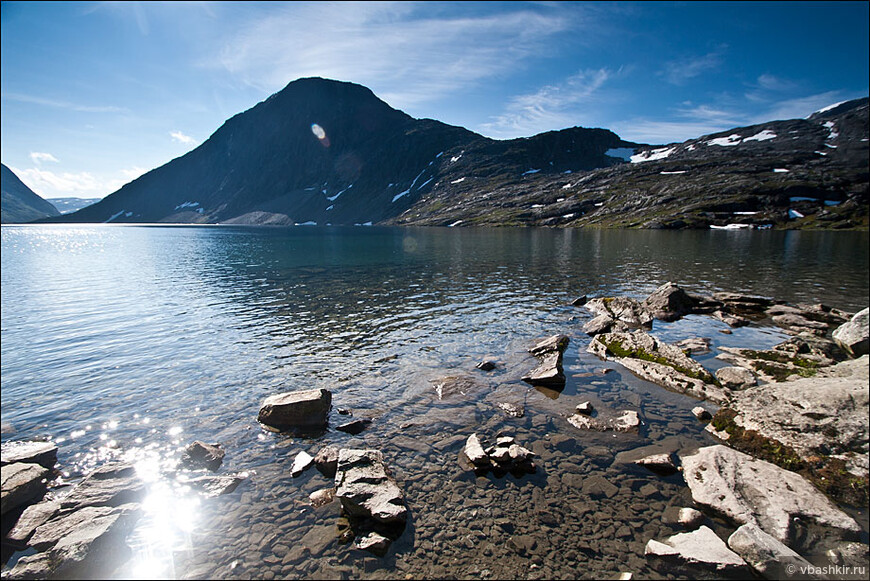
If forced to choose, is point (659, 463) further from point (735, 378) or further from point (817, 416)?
point (735, 378)

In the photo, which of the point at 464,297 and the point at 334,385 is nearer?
the point at 334,385

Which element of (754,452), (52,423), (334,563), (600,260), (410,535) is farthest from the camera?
(600,260)

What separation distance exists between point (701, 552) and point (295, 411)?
1423 cm

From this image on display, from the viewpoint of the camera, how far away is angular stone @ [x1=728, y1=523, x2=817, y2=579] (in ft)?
28.1

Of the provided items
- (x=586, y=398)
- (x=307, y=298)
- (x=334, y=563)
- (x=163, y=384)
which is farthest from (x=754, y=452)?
(x=307, y=298)

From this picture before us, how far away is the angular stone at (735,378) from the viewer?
58.9ft

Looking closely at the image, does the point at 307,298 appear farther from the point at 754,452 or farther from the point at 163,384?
the point at 754,452

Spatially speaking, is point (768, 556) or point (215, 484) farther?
point (215, 484)

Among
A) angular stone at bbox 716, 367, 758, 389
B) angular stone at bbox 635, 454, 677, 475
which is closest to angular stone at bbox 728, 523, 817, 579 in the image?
angular stone at bbox 635, 454, 677, 475

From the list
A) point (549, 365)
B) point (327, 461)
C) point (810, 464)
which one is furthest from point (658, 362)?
point (327, 461)

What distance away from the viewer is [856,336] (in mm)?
21656

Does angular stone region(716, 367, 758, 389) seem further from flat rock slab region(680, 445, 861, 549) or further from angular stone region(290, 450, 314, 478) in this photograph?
angular stone region(290, 450, 314, 478)

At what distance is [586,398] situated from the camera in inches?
710

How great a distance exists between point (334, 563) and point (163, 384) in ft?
52.8
